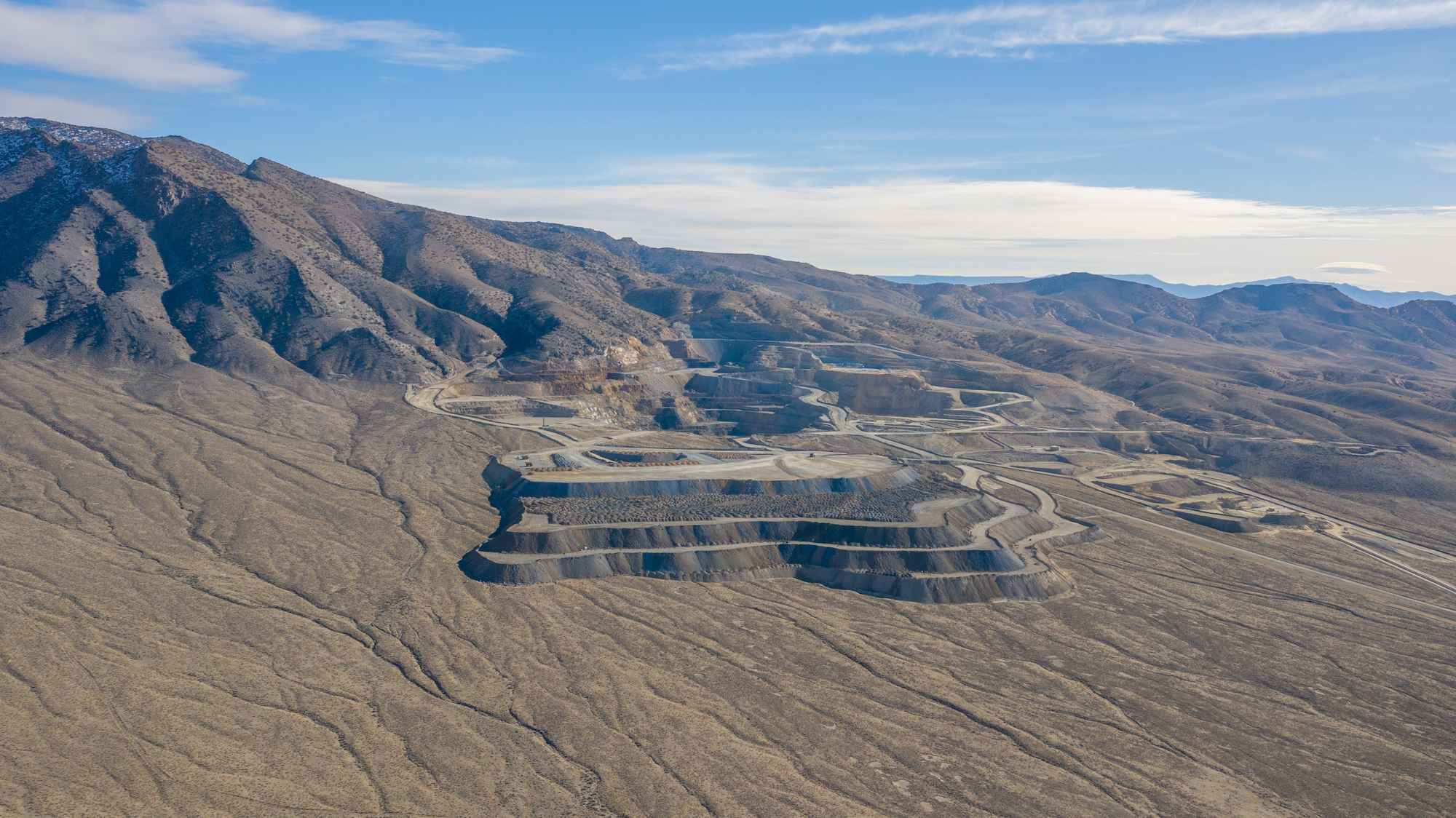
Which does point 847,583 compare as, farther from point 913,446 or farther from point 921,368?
point 921,368

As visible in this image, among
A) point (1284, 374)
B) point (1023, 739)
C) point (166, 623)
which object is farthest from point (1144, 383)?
point (166, 623)

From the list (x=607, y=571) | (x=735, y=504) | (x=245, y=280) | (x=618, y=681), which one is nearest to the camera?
(x=618, y=681)

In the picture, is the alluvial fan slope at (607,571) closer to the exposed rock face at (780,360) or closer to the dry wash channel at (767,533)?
the dry wash channel at (767,533)

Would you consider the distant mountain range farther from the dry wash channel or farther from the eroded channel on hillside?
the dry wash channel

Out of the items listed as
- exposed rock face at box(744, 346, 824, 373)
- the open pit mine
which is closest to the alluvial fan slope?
the open pit mine

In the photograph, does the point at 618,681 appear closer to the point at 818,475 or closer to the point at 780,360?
the point at 818,475

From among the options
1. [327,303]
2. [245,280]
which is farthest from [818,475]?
[245,280]

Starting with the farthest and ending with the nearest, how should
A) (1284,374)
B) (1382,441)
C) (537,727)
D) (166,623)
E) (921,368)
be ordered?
1. (1284,374)
2. (921,368)
3. (1382,441)
4. (166,623)
5. (537,727)
